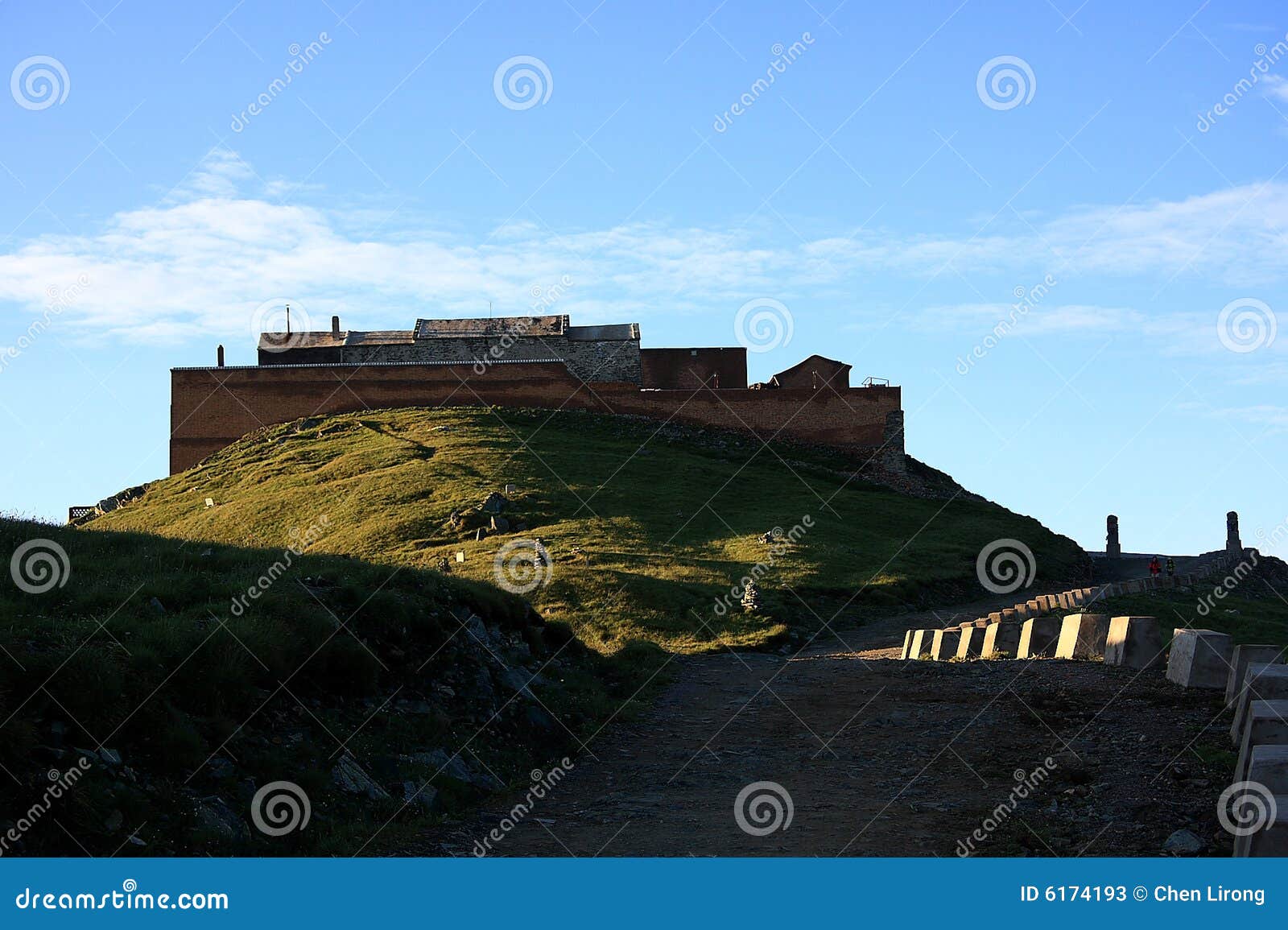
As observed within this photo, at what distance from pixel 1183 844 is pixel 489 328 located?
64.9 meters

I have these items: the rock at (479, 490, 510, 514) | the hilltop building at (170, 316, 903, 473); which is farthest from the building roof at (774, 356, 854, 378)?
the rock at (479, 490, 510, 514)

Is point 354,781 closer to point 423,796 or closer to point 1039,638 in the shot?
point 423,796

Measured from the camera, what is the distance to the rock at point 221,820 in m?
8.41

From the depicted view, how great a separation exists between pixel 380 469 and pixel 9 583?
36756 mm

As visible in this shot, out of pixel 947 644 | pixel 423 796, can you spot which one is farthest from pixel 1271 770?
pixel 947 644

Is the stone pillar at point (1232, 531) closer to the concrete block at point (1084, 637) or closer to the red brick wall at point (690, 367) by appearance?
the red brick wall at point (690, 367)

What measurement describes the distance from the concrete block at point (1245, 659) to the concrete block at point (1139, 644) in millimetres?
2177

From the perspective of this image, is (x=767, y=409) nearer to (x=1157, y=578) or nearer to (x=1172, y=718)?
(x=1157, y=578)

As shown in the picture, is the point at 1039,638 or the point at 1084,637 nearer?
the point at 1084,637

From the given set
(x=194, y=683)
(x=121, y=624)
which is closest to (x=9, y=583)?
(x=121, y=624)

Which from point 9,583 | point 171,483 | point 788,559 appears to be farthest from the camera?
point 171,483

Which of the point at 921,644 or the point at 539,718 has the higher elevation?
the point at 921,644

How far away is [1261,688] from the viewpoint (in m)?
10.7

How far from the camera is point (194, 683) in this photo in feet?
31.8
